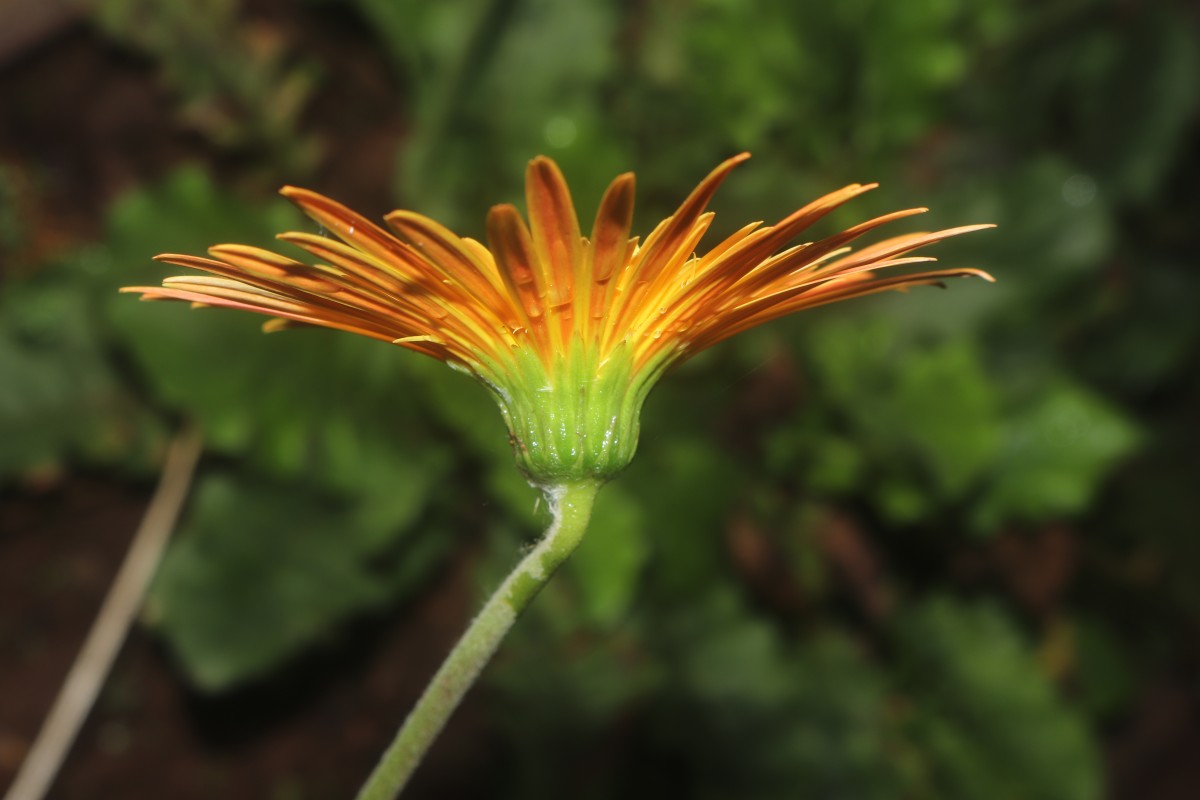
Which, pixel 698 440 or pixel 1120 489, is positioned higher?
pixel 1120 489

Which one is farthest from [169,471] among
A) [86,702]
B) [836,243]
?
[836,243]

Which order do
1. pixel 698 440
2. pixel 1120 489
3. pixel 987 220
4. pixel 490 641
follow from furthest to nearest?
pixel 1120 489
pixel 987 220
pixel 698 440
pixel 490 641

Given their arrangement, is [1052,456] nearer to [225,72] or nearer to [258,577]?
[258,577]

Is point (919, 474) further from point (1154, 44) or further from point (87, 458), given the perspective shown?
point (87, 458)

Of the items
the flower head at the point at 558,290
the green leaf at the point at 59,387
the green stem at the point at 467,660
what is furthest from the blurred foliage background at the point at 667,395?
the green stem at the point at 467,660

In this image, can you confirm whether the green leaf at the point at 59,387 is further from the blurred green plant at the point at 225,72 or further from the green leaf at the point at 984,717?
the green leaf at the point at 984,717
